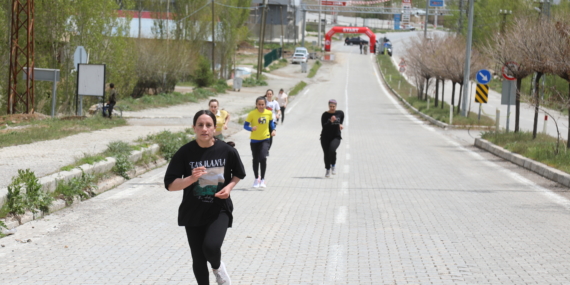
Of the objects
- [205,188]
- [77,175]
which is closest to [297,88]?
[77,175]

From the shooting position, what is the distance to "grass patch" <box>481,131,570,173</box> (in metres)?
17.1

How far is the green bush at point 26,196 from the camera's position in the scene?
31.1 ft

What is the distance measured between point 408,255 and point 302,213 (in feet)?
10.00

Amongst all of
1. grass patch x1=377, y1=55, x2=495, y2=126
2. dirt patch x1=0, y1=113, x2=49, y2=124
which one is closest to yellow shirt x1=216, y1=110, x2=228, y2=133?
dirt patch x1=0, y1=113, x2=49, y2=124

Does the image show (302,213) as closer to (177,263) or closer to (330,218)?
(330,218)

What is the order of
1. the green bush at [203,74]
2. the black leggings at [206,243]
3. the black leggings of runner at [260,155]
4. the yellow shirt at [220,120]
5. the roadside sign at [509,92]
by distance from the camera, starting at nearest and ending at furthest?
1. the black leggings at [206,243]
2. the black leggings of runner at [260,155]
3. the yellow shirt at [220,120]
4. the roadside sign at [509,92]
5. the green bush at [203,74]

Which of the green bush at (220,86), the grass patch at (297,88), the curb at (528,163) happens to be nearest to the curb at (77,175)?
the curb at (528,163)

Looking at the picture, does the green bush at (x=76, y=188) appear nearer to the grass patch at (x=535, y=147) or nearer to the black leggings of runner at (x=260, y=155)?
the black leggings of runner at (x=260, y=155)

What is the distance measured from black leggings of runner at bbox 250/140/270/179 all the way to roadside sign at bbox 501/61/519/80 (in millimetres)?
13170

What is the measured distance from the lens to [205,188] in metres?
5.52

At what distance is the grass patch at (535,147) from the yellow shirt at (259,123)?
671cm

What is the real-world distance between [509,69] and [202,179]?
20.7 m

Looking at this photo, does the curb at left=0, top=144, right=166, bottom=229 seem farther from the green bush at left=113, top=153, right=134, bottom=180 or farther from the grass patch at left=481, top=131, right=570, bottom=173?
the grass patch at left=481, top=131, right=570, bottom=173

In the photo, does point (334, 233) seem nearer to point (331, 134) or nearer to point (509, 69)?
point (331, 134)
